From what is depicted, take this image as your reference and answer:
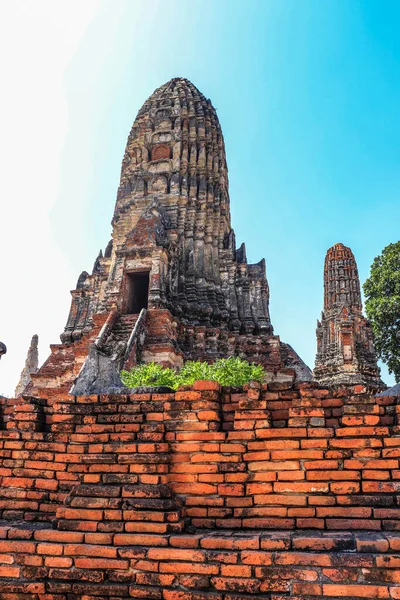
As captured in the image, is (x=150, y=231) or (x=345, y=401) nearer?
(x=345, y=401)

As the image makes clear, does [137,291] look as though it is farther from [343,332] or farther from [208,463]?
[208,463]

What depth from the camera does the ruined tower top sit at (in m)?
28.3

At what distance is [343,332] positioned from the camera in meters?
23.9

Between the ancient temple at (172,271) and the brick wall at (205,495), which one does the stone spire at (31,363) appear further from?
the brick wall at (205,495)

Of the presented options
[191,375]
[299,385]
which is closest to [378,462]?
[299,385]

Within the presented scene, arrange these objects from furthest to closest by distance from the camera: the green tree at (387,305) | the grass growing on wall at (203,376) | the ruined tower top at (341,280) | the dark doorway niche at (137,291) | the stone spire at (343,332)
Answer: the ruined tower top at (341,280), the stone spire at (343,332), the green tree at (387,305), the dark doorway niche at (137,291), the grass growing on wall at (203,376)

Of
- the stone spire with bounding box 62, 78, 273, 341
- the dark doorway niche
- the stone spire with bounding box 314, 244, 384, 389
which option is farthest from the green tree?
the dark doorway niche

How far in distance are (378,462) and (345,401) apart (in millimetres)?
474

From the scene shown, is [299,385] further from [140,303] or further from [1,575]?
[140,303]

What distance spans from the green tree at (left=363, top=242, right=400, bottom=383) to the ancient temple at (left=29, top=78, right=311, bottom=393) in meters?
5.51

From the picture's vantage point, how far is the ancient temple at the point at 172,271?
14.9 metres

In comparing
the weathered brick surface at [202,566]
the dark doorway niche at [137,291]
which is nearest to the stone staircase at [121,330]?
the dark doorway niche at [137,291]

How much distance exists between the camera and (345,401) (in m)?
3.70

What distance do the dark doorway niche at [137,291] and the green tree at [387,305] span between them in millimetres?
10008
